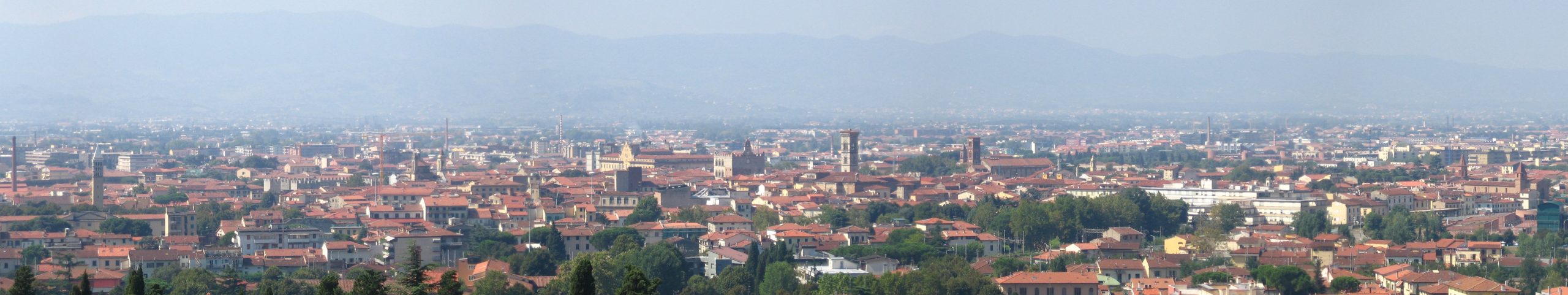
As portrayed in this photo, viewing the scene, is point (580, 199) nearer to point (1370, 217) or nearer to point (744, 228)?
point (744, 228)

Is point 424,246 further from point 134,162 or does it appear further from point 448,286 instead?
point 134,162

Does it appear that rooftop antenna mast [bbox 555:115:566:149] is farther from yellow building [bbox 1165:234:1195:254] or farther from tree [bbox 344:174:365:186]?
yellow building [bbox 1165:234:1195:254]

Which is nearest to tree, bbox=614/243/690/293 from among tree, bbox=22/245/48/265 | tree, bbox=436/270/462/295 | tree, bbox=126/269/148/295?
tree, bbox=22/245/48/265

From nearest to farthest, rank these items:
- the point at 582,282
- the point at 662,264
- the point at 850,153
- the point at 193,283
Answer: the point at 582,282
the point at 193,283
the point at 662,264
the point at 850,153

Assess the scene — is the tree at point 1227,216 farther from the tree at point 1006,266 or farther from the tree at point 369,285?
the tree at point 369,285

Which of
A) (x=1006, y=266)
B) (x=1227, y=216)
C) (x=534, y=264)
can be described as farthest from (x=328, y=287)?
(x=1227, y=216)
